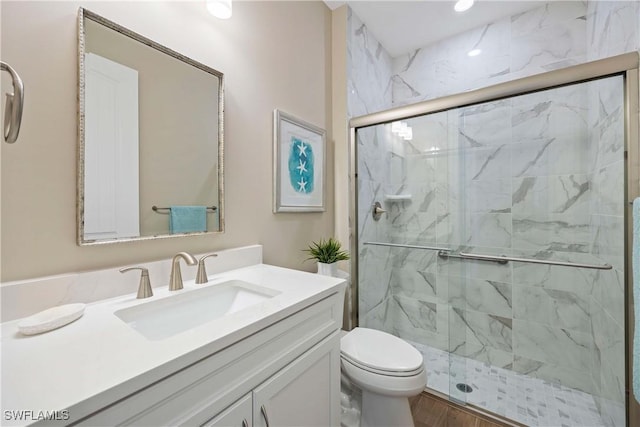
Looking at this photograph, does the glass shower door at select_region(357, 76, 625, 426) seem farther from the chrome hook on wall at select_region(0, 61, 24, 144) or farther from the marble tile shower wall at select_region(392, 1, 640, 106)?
the chrome hook on wall at select_region(0, 61, 24, 144)

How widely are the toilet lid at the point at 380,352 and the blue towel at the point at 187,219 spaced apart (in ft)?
2.98

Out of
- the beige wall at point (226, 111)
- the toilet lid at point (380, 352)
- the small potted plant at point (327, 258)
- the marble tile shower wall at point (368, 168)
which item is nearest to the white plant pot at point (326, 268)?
the small potted plant at point (327, 258)

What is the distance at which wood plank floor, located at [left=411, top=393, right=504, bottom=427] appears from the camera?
1422 mm

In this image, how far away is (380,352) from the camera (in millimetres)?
1290

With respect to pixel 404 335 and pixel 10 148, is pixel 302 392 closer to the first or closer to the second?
pixel 10 148

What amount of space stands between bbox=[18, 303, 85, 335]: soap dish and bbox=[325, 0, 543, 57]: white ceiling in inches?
85.7

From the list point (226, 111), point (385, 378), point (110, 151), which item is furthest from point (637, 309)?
point (110, 151)

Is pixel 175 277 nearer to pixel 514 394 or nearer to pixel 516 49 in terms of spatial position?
pixel 514 394

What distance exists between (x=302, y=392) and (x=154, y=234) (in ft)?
2.43

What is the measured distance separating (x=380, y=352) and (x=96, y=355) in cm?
115

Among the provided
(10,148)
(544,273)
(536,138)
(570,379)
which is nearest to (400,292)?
(544,273)

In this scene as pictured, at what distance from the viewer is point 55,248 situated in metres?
0.74

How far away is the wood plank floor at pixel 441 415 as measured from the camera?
1422 mm

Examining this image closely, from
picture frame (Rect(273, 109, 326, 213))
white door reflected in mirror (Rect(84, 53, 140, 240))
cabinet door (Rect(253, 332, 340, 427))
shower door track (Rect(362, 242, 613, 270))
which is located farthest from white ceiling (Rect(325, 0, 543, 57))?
cabinet door (Rect(253, 332, 340, 427))
